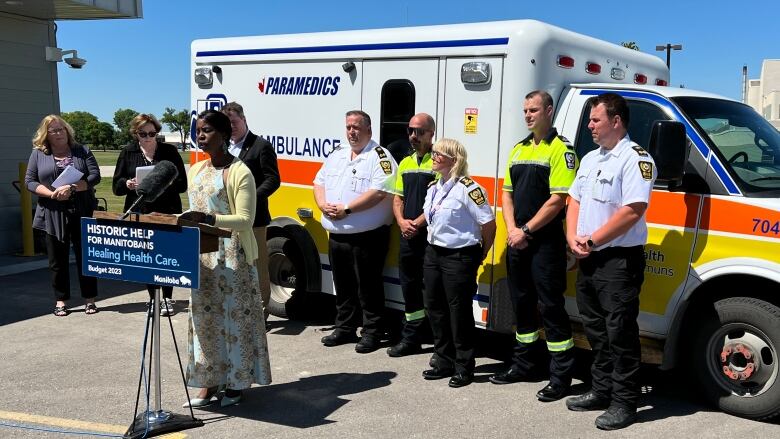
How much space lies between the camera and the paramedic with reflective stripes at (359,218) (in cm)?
573

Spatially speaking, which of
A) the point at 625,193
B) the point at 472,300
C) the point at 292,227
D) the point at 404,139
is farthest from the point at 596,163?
the point at 292,227

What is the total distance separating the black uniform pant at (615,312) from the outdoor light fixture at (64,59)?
9.85m

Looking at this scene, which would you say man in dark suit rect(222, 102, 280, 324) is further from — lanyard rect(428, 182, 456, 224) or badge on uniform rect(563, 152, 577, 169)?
badge on uniform rect(563, 152, 577, 169)

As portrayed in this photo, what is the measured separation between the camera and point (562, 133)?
513 cm

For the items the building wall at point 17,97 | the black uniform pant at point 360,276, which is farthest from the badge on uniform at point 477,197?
the building wall at point 17,97

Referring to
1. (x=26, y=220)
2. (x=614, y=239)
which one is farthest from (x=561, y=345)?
(x=26, y=220)

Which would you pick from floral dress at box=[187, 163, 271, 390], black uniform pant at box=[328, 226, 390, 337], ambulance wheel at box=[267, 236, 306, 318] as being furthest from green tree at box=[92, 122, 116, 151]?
floral dress at box=[187, 163, 271, 390]

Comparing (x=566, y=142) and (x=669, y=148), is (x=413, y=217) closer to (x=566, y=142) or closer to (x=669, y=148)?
(x=566, y=142)

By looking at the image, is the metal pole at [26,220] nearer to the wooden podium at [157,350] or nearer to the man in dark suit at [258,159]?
the man in dark suit at [258,159]

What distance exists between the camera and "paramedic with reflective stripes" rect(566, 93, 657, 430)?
4.21 m

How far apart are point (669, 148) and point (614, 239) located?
2.21 ft

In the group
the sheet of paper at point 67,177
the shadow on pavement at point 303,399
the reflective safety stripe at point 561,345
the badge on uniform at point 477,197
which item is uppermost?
the badge on uniform at point 477,197

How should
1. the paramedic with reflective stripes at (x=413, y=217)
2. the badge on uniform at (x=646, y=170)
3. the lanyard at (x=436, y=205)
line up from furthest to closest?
the paramedic with reflective stripes at (x=413, y=217) → the lanyard at (x=436, y=205) → the badge on uniform at (x=646, y=170)

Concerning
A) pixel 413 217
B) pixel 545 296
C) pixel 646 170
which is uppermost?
pixel 646 170
